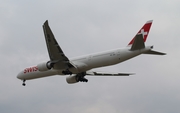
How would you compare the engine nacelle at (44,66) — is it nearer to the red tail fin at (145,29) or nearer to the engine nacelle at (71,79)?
the engine nacelle at (71,79)

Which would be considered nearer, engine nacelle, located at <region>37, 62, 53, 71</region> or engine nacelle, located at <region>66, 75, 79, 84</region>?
engine nacelle, located at <region>37, 62, 53, 71</region>

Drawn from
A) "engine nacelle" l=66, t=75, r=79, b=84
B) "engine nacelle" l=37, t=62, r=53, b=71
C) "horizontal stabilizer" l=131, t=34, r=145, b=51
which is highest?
"horizontal stabilizer" l=131, t=34, r=145, b=51

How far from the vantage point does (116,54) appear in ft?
140

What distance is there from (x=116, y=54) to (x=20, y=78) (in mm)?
14088

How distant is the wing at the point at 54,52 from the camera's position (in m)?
39.9

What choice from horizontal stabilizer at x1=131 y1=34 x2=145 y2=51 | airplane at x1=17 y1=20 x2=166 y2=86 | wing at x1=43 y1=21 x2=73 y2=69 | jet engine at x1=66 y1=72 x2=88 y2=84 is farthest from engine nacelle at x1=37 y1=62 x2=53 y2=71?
horizontal stabilizer at x1=131 y1=34 x2=145 y2=51

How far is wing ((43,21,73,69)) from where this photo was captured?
3994cm

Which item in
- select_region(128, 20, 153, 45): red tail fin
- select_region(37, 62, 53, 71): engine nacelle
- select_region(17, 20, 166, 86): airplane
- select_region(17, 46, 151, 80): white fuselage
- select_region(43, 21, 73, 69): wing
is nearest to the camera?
select_region(43, 21, 73, 69): wing

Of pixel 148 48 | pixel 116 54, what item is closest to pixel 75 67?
pixel 116 54

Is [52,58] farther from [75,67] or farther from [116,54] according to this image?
[116,54]

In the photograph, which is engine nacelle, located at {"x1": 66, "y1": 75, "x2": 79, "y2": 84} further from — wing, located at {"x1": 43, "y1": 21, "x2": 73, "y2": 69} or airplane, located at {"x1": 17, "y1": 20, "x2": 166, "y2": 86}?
wing, located at {"x1": 43, "y1": 21, "x2": 73, "y2": 69}

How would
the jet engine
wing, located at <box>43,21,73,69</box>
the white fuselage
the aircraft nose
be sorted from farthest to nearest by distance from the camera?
the aircraft nose < the jet engine < the white fuselage < wing, located at <box>43,21,73,69</box>

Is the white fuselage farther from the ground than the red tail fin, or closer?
closer

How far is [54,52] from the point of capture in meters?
41.8
